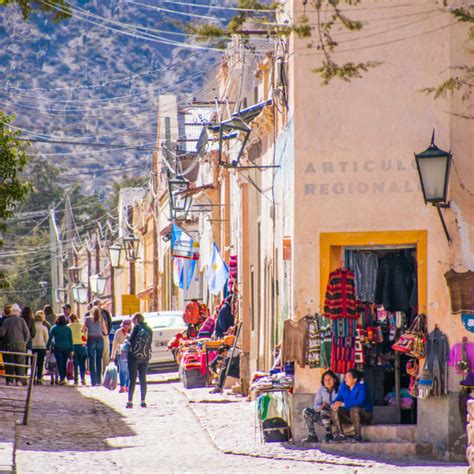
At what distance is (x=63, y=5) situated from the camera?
1388 cm

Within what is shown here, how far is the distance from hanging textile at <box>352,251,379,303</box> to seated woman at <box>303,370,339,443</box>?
4.77 feet

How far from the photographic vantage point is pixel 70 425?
1945 centimetres

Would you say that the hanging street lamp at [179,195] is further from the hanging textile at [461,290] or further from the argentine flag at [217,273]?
the hanging textile at [461,290]

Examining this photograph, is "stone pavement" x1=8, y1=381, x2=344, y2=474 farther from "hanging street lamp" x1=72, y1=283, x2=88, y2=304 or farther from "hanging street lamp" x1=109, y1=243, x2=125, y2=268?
"hanging street lamp" x1=72, y1=283, x2=88, y2=304

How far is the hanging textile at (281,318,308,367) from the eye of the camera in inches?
683

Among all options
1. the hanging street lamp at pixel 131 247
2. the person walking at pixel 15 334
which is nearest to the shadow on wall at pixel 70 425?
the person walking at pixel 15 334

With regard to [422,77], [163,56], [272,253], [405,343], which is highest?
[163,56]

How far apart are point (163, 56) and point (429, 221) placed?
504ft

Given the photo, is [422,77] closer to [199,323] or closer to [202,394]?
[202,394]

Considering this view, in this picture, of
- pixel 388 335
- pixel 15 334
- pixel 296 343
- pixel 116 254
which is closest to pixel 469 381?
pixel 388 335

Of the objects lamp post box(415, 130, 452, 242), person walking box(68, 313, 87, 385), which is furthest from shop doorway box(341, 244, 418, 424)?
person walking box(68, 313, 87, 385)

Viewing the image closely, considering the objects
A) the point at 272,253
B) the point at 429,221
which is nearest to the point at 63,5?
the point at 429,221

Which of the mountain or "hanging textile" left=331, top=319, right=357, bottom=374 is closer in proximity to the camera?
"hanging textile" left=331, top=319, right=357, bottom=374

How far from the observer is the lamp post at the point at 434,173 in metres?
16.6
